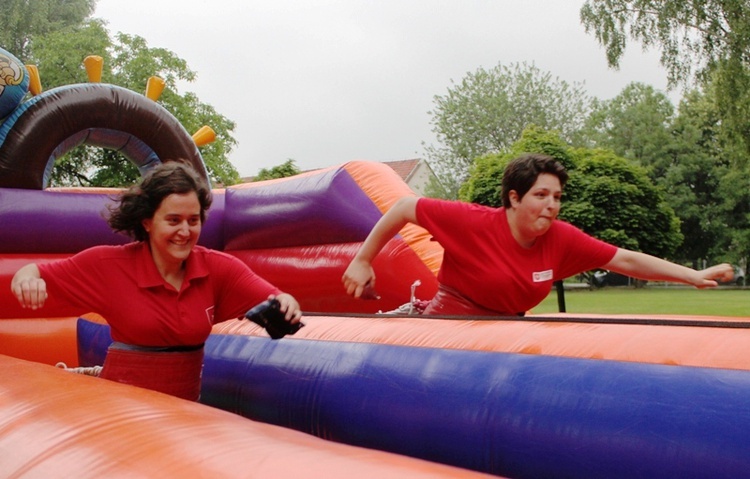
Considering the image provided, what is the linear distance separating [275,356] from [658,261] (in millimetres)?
1156

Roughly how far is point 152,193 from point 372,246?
0.68 m

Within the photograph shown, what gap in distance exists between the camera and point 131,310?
6.31ft

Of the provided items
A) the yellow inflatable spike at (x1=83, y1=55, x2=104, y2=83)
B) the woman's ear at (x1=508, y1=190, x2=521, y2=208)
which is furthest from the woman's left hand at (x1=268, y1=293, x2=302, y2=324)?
the yellow inflatable spike at (x1=83, y1=55, x2=104, y2=83)

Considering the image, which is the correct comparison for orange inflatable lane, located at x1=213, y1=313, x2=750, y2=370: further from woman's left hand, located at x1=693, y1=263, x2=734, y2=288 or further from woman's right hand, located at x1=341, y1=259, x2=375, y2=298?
woman's left hand, located at x1=693, y1=263, x2=734, y2=288

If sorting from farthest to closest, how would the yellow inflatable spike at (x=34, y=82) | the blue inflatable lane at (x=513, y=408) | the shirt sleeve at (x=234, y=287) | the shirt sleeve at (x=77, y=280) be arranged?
the yellow inflatable spike at (x=34, y=82)
the shirt sleeve at (x=234, y=287)
the shirt sleeve at (x=77, y=280)
the blue inflatable lane at (x=513, y=408)

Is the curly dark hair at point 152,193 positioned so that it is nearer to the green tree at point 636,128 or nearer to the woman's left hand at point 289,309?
the woman's left hand at point 289,309

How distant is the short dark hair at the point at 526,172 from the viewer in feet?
7.39

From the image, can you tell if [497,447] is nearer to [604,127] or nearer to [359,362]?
[359,362]


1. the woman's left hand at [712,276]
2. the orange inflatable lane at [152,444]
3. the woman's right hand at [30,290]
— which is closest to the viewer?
the orange inflatable lane at [152,444]

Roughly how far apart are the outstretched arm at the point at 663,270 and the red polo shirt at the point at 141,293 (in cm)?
106

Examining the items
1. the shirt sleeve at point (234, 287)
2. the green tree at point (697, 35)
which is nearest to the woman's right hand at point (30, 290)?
the shirt sleeve at point (234, 287)

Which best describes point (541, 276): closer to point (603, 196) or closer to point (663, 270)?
point (663, 270)

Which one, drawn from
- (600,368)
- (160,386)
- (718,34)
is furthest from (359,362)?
(718,34)

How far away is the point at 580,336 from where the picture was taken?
1.63 metres
